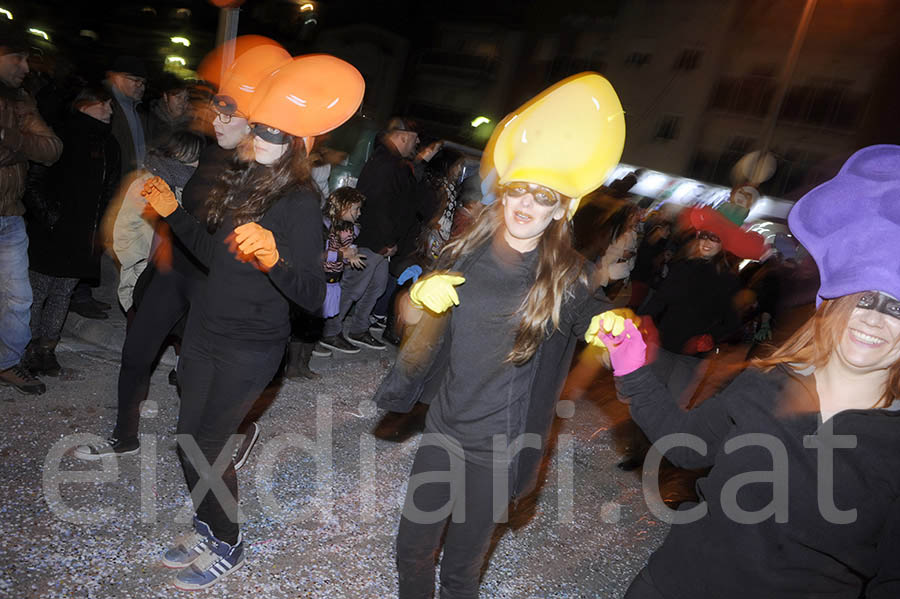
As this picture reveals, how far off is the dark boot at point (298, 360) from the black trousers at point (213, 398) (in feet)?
8.91

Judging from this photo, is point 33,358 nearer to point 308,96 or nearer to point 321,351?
point 321,351

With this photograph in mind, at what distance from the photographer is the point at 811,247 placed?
1.87m

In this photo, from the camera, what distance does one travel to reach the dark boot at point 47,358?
15.1 ft

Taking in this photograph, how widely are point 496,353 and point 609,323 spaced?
554 millimetres

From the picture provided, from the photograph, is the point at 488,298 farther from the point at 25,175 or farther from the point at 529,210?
the point at 25,175

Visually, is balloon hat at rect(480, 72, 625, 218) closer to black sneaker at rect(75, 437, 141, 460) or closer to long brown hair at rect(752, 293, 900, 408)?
long brown hair at rect(752, 293, 900, 408)

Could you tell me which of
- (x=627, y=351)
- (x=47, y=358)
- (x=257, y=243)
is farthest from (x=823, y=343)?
(x=47, y=358)

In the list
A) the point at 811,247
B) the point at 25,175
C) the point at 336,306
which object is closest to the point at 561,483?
the point at 336,306

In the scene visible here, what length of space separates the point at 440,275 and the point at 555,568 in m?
2.39

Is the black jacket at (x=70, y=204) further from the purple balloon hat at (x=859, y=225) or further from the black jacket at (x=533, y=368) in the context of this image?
the purple balloon hat at (x=859, y=225)

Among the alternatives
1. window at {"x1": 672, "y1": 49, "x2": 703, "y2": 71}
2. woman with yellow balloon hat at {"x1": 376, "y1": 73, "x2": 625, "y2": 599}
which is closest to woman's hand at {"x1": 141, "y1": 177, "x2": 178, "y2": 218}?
woman with yellow balloon hat at {"x1": 376, "y1": 73, "x2": 625, "y2": 599}

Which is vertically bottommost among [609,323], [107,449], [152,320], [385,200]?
[107,449]

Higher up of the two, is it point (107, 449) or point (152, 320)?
point (152, 320)

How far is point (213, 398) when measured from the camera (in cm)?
275
